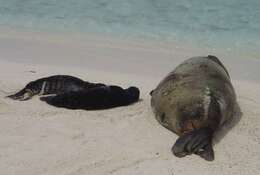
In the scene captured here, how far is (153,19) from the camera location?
1238 cm

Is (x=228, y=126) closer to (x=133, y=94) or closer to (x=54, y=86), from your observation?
(x=133, y=94)

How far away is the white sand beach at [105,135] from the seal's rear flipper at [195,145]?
6 cm

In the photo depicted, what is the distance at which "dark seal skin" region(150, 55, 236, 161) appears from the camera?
171 inches

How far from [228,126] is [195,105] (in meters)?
0.55

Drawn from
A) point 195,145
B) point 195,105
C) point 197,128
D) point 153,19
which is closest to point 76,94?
point 195,105

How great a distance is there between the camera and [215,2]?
1470 cm

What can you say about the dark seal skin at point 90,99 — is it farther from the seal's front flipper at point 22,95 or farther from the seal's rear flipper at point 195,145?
the seal's rear flipper at point 195,145

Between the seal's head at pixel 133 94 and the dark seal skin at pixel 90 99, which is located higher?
the dark seal skin at pixel 90 99

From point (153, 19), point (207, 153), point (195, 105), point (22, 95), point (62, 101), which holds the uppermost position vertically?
point (195, 105)

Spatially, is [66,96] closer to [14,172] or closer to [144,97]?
[144,97]

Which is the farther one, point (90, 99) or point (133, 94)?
point (133, 94)

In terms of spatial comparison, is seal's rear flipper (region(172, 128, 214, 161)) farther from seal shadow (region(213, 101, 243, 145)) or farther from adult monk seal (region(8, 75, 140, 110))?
adult monk seal (region(8, 75, 140, 110))

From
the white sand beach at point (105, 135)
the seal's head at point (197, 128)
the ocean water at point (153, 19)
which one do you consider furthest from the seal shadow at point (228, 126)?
the ocean water at point (153, 19)

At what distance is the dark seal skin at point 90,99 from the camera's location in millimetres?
5381
